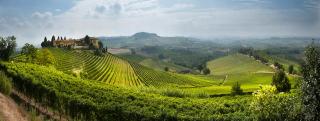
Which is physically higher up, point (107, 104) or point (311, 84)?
point (311, 84)

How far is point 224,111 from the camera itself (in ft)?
179

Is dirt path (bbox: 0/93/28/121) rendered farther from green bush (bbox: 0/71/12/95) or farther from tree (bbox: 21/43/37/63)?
tree (bbox: 21/43/37/63)

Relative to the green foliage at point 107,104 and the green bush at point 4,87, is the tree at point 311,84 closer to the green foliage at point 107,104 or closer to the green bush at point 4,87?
the green foliage at point 107,104

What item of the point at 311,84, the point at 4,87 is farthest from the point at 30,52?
the point at 311,84

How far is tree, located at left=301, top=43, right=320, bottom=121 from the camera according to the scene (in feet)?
97.7

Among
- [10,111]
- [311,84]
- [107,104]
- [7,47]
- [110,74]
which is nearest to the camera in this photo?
[311,84]

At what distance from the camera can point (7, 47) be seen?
4055 inches

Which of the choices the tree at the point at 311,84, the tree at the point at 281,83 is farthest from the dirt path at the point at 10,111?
the tree at the point at 281,83

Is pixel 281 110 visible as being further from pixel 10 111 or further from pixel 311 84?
pixel 10 111

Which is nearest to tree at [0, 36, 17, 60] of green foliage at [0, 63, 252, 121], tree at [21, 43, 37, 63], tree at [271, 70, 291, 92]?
tree at [21, 43, 37, 63]

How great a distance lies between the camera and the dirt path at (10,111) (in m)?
38.9

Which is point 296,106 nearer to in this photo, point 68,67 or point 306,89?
point 306,89

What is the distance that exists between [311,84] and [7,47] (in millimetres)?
88015

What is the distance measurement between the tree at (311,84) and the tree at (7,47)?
82.7m
